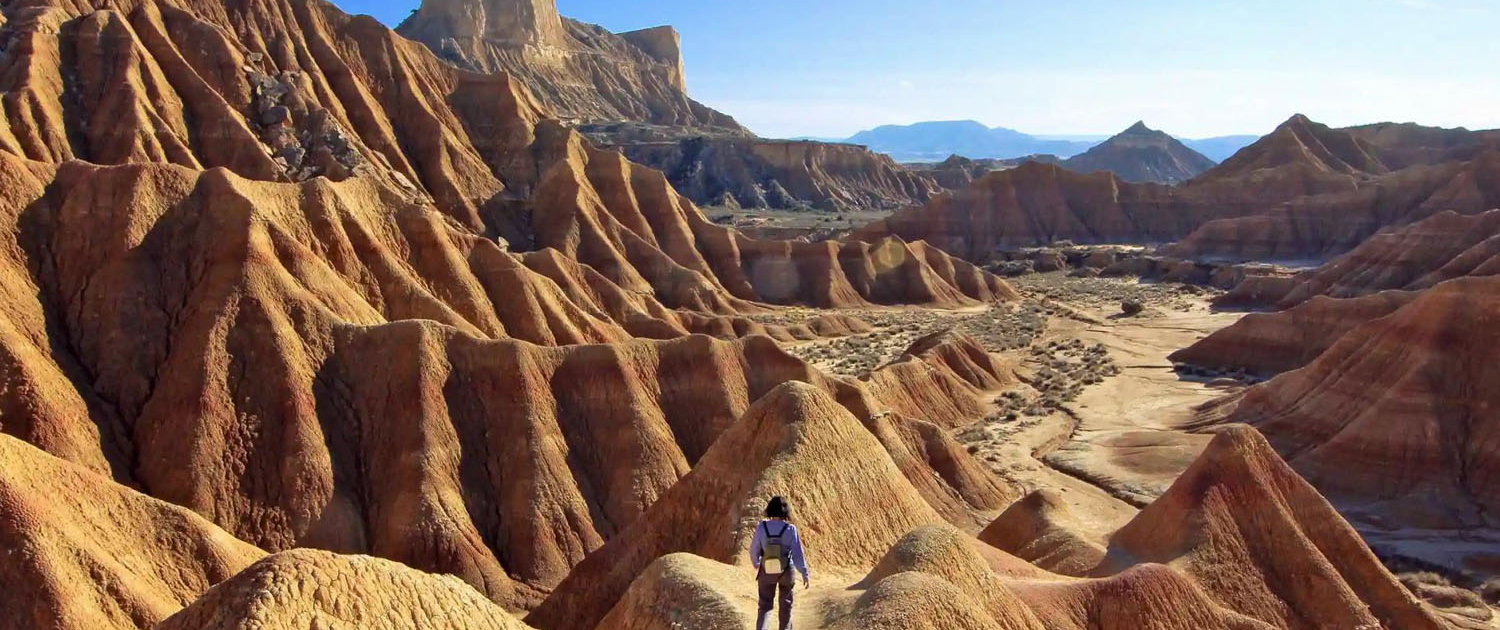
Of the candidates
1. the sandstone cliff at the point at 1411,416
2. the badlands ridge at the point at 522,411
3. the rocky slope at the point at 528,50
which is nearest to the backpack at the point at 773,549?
the badlands ridge at the point at 522,411

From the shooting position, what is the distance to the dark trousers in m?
13.4

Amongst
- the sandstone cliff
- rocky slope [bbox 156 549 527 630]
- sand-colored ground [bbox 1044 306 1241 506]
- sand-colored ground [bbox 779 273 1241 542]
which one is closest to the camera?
rocky slope [bbox 156 549 527 630]

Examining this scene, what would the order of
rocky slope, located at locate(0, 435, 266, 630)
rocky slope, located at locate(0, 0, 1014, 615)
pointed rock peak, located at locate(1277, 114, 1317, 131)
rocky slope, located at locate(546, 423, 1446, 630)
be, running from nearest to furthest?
rocky slope, located at locate(546, 423, 1446, 630)
rocky slope, located at locate(0, 435, 266, 630)
rocky slope, located at locate(0, 0, 1014, 615)
pointed rock peak, located at locate(1277, 114, 1317, 131)

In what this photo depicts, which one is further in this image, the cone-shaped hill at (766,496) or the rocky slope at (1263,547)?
the rocky slope at (1263,547)

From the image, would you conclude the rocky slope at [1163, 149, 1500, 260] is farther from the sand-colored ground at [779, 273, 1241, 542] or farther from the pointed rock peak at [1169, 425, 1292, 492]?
the pointed rock peak at [1169, 425, 1292, 492]

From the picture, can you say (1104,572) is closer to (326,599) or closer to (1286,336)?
(326,599)

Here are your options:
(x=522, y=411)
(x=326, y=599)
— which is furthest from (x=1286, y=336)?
(x=326, y=599)

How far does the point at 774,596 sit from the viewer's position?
1370 centimetres

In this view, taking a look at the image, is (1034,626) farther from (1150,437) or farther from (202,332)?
(1150,437)

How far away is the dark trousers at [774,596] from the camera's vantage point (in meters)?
13.4

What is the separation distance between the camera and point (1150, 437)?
50.3 meters

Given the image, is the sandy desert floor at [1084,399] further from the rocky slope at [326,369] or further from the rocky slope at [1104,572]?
the rocky slope at [326,369]

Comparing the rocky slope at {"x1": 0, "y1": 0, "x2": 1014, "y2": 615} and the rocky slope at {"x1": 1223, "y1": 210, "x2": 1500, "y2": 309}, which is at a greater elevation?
the rocky slope at {"x1": 0, "y1": 0, "x2": 1014, "y2": 615}

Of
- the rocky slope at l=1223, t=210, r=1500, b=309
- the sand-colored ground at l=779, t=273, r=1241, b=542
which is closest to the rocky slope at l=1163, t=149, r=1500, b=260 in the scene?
the sand-colored ground at l=779, t=273, r=1241, b=542
